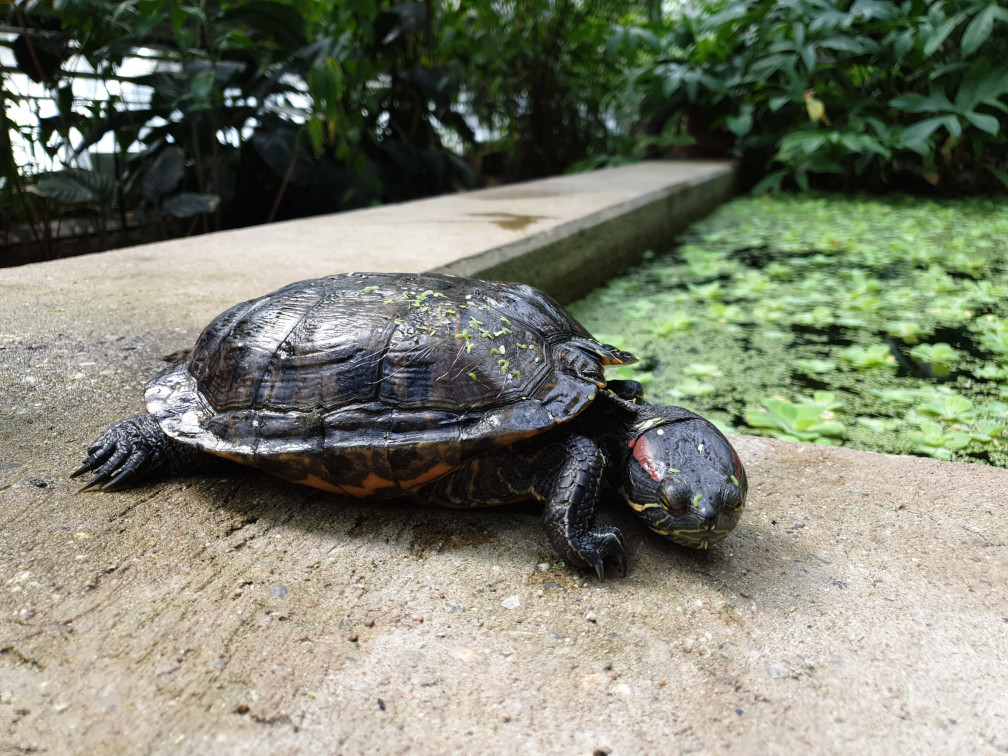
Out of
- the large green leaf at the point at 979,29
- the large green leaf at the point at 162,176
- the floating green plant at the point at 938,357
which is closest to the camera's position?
the floating green plant at the point at 938,357

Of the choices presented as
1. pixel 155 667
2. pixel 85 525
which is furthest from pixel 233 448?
pixel 155 667

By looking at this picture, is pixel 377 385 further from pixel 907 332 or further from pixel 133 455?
pixel 907 332

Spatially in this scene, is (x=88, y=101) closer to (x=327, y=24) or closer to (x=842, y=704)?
(x=327, y=24)

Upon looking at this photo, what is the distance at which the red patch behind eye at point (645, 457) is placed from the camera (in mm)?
1338

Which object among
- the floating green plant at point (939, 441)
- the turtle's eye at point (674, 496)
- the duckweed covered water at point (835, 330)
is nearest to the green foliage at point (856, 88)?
the duckweed covered water at point (835, 330)

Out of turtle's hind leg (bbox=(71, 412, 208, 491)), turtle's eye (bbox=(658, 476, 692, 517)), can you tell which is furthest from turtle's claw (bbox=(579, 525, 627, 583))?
turtle's hind leg (bbox=(71, 412, 208, 491))

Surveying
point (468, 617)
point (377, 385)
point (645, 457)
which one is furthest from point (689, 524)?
point (377, 385)

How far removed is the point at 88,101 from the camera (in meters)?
4.53

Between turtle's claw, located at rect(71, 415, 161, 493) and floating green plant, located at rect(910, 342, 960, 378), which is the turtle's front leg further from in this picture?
floating green plant, located at rect(910, 342, 960, 378)

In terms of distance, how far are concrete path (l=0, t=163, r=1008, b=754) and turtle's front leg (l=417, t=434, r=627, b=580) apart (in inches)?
2.3

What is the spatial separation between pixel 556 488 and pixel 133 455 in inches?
36.8

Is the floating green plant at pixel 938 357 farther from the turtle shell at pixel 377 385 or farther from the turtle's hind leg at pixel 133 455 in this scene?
the turtle's hind leg at pixel 133 455

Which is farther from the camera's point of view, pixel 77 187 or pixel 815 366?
pixel 77 187

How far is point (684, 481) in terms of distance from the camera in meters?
1.29
